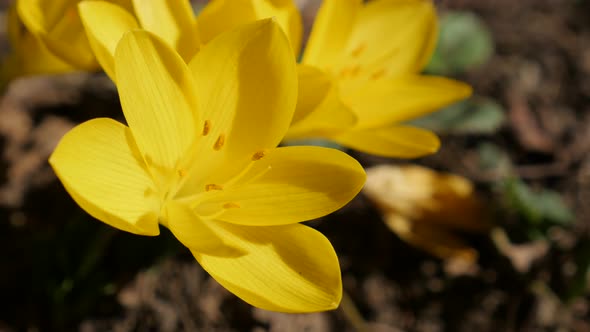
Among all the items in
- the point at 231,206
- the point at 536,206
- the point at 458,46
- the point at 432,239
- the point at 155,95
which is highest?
the point at 155,95

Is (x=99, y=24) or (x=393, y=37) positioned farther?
(x=393, y=37)

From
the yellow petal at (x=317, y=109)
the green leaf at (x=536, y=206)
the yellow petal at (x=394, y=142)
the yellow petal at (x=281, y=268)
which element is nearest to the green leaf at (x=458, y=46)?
the green leaf at (x=536, y=206)

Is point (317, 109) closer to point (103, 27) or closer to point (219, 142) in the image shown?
point (219, 142)

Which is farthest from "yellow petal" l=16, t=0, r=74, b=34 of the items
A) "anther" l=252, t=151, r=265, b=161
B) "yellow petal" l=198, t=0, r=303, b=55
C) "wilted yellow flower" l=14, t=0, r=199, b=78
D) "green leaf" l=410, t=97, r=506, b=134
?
"green leaf" l=410, t=97, r=506, b=134

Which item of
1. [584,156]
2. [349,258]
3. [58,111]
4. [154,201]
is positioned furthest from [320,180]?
[584,156]

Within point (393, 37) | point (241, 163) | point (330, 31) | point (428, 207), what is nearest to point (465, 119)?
point (428, 207)

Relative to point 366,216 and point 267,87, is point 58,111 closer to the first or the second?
point 366,216

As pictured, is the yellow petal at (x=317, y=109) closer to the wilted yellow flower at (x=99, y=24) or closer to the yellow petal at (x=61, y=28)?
the wilted yellow flower at (x=99, y=24)
